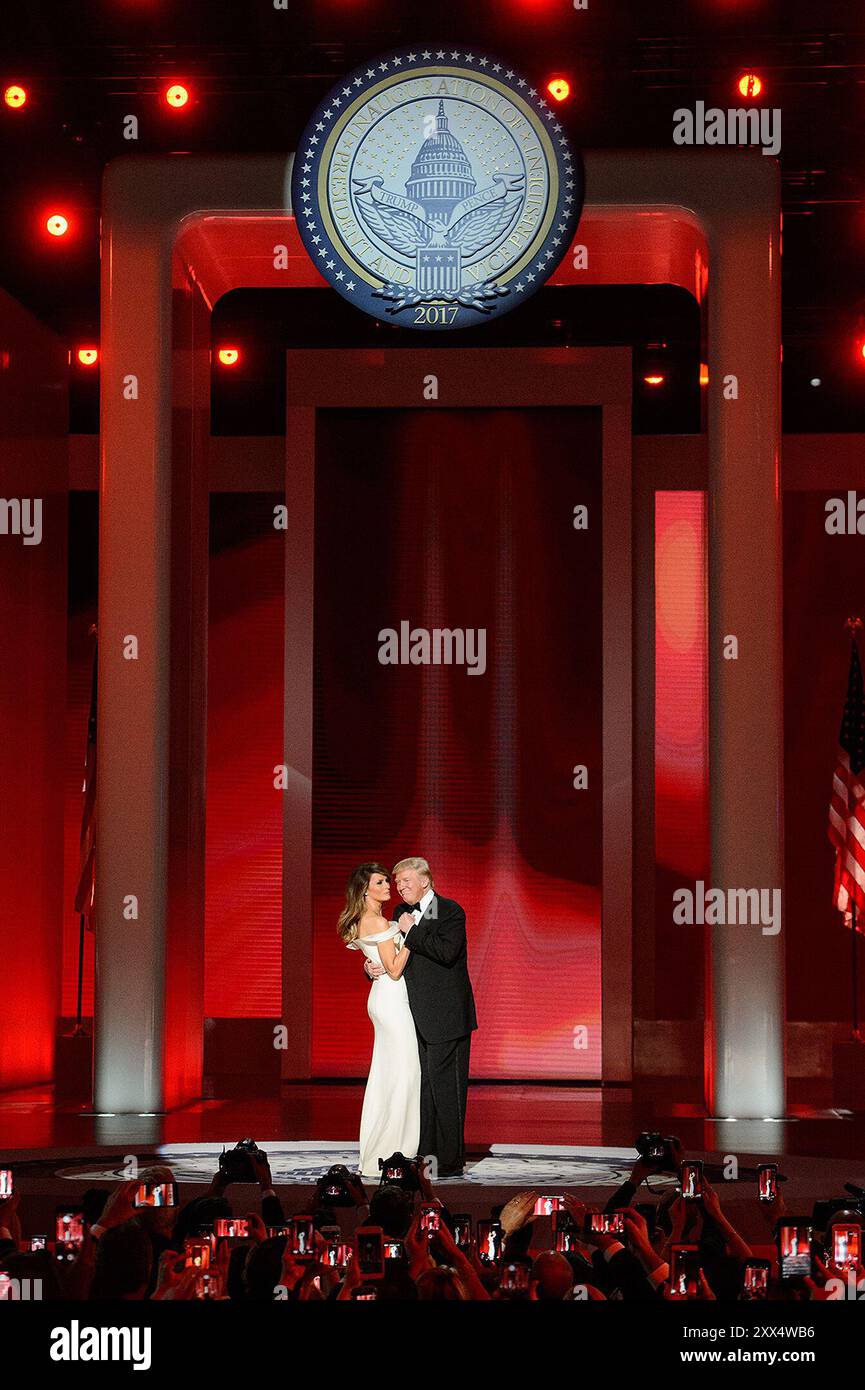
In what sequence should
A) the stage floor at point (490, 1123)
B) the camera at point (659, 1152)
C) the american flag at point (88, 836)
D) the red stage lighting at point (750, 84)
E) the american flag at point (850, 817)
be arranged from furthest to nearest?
the american flag at point (88, 836)
the american flag at point (850, 817)
the red stage lighting at point (750, 84)
the stage floor at point (490, 1123)
the camera at point (659, 1152)

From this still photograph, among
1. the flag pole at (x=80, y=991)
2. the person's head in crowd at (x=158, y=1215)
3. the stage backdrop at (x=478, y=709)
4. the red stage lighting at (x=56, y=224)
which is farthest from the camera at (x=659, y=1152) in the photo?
the red stage lighting at (x=56, y=224)

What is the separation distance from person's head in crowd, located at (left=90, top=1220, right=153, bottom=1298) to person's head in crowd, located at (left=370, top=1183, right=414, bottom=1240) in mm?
841

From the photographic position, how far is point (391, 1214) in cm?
357

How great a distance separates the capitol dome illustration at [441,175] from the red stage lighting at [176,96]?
5.54ft

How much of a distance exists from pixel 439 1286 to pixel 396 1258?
51 centimetres

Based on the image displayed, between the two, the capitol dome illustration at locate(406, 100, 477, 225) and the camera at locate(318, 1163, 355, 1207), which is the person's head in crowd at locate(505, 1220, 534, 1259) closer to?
the camera at locate(318, 1163, 355, 1207)

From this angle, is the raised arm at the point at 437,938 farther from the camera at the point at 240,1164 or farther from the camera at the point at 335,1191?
the camera at the point at 335,1191

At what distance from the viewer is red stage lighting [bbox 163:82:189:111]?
34.2 feet

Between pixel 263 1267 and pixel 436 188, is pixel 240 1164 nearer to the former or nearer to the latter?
pixel 263 1267

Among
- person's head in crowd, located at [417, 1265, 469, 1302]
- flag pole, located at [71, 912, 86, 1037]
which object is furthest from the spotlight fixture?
person's head in crowd, located at [417, 1265, 469, 1302]

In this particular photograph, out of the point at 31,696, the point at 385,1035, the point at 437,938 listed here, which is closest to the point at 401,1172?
the point at 437,938

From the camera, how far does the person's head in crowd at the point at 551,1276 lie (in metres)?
2.69

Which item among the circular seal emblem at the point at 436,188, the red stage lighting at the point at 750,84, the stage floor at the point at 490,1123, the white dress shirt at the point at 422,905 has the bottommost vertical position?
the stage floor at the point at 490,1123
